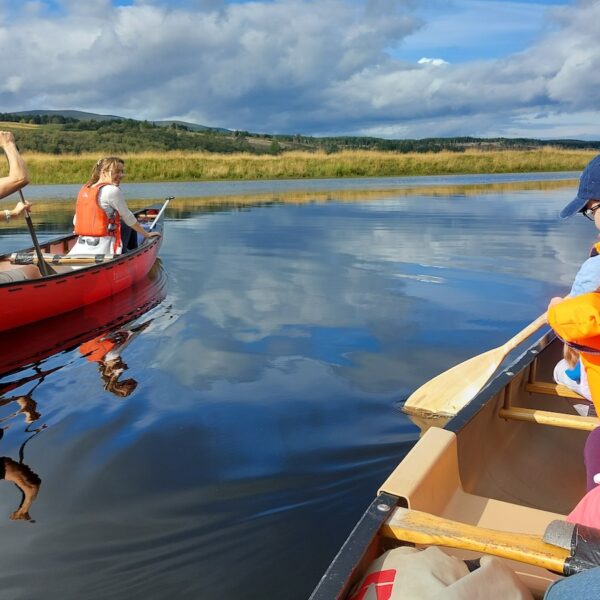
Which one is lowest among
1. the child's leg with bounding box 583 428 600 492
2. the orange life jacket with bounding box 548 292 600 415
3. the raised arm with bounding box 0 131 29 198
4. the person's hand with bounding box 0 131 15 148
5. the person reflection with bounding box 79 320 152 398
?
the person reflection with bounding box 79 320 152 398

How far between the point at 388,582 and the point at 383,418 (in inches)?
92.6

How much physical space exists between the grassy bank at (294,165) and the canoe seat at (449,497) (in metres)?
29.1

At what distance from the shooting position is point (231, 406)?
13.9 feet

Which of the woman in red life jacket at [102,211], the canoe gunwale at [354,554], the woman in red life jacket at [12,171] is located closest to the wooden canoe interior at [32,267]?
the woman in red life jacket at [102,211]

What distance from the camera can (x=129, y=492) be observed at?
125 inches

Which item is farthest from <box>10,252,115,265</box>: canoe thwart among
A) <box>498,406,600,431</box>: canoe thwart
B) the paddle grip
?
<box>498,406,600,431</box>: canoe thwart

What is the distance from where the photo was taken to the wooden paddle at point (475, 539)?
177 centimetres

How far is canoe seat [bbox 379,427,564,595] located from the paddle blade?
1.31 m

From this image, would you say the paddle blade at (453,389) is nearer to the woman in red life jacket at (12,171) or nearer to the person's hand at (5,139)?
the woman in red life jacket at (12,171)

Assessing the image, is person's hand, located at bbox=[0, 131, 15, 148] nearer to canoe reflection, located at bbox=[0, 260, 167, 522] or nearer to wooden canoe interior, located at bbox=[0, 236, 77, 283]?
wooden canoe interior, located at bbox=[0, 236, 77, 283]

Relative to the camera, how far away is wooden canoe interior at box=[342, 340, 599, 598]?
2.16 meters

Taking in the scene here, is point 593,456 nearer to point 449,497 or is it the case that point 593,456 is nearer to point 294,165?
point 449,497

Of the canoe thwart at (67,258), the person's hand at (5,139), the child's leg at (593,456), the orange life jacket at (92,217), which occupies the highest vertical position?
the person's hand at (5,139)

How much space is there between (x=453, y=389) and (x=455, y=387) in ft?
0.08
